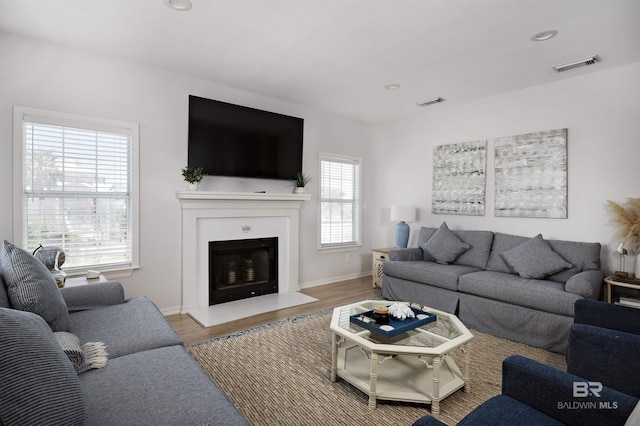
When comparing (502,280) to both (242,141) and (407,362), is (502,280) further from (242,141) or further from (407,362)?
(242,141)

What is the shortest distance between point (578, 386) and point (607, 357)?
0.58 metres

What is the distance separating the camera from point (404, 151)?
5.32 meters

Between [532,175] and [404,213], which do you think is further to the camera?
[404,213]

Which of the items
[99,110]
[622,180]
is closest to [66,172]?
[99,110]

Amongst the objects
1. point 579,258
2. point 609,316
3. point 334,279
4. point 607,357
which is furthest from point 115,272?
point 579,258

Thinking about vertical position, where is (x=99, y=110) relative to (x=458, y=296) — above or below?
above

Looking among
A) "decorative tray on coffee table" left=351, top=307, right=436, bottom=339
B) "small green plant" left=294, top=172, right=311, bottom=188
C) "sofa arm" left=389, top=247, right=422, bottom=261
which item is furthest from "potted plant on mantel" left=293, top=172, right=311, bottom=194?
"decorative tray on coffee table" left=351, top=307, right=436, bottom=339

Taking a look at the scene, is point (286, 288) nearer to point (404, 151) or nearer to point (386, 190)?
point (386, 190)

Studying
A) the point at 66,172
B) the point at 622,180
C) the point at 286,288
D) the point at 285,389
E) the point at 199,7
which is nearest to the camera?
the point at 285,389

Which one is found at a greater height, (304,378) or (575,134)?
(575,134)

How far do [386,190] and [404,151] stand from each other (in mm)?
697

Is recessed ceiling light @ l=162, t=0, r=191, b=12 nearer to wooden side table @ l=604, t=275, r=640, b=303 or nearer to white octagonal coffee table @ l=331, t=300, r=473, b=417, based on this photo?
white octagonal coffee table @ l=331, t=300, r=473, b=417

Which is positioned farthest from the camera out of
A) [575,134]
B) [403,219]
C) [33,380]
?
[403,219]

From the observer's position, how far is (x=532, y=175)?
12.9 ft
